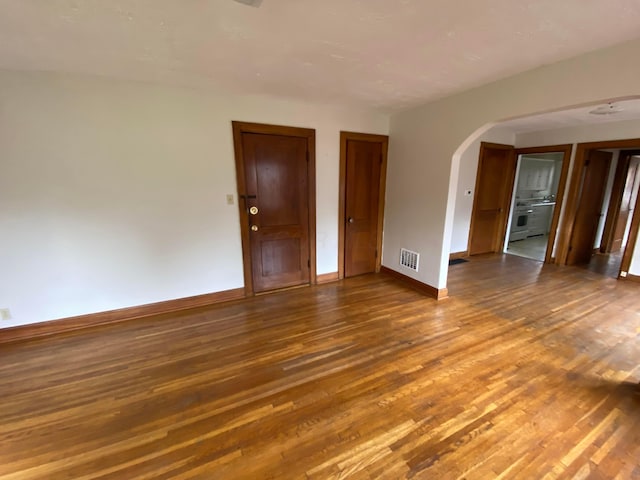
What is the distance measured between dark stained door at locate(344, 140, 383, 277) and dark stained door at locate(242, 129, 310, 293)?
25.4 inches

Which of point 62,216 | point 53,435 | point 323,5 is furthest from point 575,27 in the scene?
point 62,216

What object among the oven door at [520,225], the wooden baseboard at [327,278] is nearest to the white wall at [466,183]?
the oven door at [520,225]

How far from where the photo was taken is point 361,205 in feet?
12.8

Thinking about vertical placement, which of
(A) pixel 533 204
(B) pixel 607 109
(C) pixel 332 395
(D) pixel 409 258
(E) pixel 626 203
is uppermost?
(B) pixel 607 109

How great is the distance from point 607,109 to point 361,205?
3.10 meters

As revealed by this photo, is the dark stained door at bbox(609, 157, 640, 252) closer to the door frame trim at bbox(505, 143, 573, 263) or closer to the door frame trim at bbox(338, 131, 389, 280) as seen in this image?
the door frame trim at bbox(505, 143, 573, 263)

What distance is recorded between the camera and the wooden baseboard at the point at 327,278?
382 centimetres

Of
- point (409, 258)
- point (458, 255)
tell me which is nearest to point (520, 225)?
point (458, 255)

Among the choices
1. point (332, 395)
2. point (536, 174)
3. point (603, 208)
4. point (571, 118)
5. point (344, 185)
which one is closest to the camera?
point (332, 395)

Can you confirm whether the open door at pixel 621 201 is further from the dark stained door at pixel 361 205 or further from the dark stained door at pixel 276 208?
the dark stained door at pixel 276 208

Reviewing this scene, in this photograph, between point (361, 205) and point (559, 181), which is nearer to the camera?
point (361, 205)

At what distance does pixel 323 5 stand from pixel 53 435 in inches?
110

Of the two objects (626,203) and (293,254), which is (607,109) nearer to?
(626,203)

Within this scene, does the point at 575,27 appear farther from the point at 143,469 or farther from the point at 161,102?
the point at 143,469
